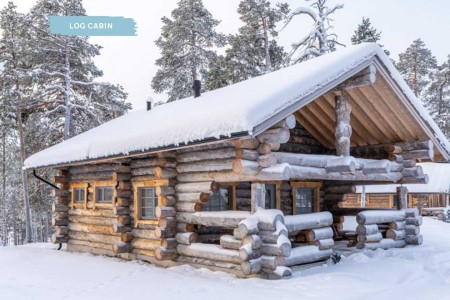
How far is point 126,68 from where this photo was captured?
131375mm

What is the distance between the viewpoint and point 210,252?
1034cm

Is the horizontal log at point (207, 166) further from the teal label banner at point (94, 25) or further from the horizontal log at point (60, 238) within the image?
the teal label banner at point (94, 25)

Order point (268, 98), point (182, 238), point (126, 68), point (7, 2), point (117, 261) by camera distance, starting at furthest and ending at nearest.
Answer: point (126, 68) < point (7, 2) < point (117, 261) < point (182, 238) < point (268, 98)

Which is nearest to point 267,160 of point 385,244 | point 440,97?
point 385,244

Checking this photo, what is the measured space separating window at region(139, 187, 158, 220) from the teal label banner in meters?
6.99

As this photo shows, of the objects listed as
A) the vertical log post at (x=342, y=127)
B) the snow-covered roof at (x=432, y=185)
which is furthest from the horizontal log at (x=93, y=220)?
the snow-covered roof at (x=432, y=185)

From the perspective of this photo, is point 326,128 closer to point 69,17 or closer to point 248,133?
point 248,133

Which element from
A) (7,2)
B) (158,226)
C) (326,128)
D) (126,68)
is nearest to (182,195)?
(158,226)

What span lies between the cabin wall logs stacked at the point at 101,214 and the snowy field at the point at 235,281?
Result: 1.21 meters

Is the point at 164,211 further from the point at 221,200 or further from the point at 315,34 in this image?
the point at 315,34

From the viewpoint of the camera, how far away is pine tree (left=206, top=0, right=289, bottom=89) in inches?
1074

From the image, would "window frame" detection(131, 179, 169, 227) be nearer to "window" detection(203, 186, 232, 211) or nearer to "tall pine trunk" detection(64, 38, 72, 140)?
"window" detection(203, 186, 232, 211)

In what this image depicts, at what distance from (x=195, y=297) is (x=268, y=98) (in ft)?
13.2

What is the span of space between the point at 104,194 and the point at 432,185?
24293 mm
